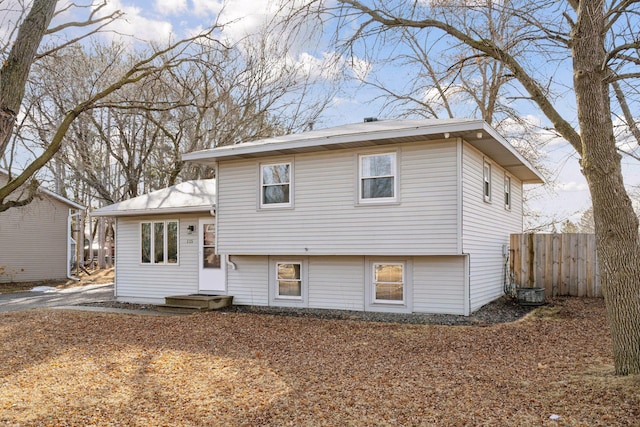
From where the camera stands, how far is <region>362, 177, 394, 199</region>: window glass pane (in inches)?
412

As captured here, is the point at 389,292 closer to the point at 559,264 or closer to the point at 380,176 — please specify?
the point at 380,176

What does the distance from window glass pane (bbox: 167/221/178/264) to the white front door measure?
842 mm

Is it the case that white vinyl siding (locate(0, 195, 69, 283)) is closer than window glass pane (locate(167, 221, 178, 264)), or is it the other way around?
window glass pane (locate(167, 221, 178, 264))

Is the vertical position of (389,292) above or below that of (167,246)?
below

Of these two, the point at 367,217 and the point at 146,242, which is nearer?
the point at 367,217

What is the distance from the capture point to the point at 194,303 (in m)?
12.1

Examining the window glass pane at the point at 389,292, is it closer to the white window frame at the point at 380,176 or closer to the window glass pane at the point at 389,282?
the window glass pane at the point at 389,282

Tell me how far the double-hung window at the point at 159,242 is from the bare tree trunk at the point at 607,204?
1074 cm

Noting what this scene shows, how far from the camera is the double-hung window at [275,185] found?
11.6 metres

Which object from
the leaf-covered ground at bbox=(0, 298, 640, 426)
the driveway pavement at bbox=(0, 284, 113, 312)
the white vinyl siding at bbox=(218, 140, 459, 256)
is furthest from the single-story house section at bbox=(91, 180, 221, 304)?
the leaf-covered ground at bbox=(0, 298, 640, 426)

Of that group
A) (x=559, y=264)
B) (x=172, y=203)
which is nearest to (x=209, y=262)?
(x=172, y=203)

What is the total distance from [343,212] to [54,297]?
11069 mm

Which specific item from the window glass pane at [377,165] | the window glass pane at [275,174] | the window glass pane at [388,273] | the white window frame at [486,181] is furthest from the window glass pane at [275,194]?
the white window frame at [486,181]

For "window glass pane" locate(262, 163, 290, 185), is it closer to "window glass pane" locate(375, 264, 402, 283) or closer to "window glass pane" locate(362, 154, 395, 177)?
"window glass pane" locate(362, 154, 395, 177)
